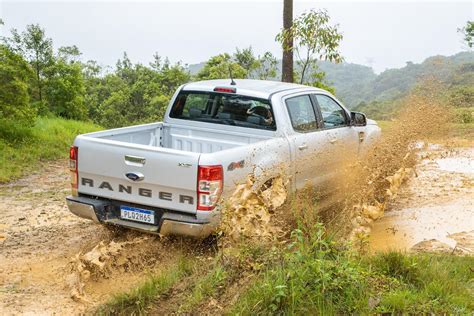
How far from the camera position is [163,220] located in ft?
19.1

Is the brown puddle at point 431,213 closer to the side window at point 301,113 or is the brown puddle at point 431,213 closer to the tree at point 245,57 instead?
the side window at point 301,113

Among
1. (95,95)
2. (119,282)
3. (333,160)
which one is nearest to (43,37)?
(95,95)

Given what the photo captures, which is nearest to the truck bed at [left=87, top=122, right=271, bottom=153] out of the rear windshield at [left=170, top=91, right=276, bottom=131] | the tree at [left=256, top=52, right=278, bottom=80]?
the rear windshield at [left=170, top=91, right=276, bottom=131]

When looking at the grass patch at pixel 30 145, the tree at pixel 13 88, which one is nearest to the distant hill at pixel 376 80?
the grass patch at pixel 30 145

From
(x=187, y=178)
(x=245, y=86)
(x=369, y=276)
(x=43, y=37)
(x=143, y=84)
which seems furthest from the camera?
(x=143, y=84)

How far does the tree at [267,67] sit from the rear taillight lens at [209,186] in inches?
497

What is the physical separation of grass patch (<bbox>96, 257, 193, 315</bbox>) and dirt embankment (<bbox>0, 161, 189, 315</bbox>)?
366 millimetres

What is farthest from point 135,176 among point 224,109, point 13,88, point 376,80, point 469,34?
point 376,80

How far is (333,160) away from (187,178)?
9.32ft

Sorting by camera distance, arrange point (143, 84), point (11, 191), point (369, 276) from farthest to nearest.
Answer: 1. point (143, 84)
2. point (11, 191)
3. point (369, 276)

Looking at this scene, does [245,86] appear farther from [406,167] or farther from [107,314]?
[107,314]

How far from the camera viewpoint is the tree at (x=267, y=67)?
59.3 ft

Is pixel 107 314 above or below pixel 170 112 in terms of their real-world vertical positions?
below

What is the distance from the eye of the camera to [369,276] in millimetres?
4648
